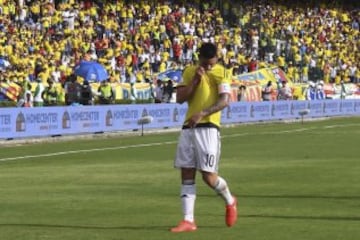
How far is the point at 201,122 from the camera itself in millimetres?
11367

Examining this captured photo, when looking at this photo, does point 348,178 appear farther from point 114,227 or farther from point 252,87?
point 252,87

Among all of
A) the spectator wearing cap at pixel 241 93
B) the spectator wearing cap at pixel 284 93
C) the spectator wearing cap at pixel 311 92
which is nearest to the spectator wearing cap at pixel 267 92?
the spectator wearing cap at pixel 284 93

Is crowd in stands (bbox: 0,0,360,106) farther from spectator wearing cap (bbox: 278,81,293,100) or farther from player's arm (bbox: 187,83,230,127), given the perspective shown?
player's arm (bbox: 187,83,230,127)

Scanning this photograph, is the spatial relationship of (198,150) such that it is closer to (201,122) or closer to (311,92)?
(201,122)

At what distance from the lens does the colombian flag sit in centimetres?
3866

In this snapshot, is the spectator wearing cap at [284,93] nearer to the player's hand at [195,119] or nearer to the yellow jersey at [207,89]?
the yellow jersey at [207,89]

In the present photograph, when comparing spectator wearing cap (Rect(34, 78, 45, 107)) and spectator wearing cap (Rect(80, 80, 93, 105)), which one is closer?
spectator wearing cap (Rect(34, 78, 45, 107))

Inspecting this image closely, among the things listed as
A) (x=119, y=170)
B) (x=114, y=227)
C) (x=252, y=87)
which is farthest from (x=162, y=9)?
(x=114, y=227)

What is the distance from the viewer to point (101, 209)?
13.8 meters

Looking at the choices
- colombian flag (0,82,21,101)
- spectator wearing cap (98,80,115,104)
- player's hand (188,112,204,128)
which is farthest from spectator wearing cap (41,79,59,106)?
player's hand (188,112,204,128)

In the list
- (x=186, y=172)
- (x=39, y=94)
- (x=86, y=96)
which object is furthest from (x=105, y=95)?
(x=186, y=172)

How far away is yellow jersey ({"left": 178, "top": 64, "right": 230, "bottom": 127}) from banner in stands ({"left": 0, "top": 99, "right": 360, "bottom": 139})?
66.2 feet

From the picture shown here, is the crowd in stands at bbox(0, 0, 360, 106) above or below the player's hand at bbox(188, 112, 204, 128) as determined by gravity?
above

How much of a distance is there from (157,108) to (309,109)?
15.9 meters
